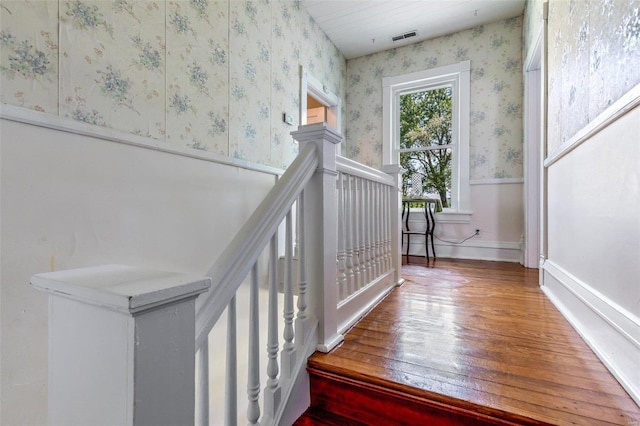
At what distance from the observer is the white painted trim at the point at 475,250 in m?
3.46

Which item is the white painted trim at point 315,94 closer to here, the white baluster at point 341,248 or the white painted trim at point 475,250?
the white painted trim at point 475,250

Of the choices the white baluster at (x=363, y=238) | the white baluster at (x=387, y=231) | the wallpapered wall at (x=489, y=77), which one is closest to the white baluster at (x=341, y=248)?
the white baluster at (x=363, y=238)

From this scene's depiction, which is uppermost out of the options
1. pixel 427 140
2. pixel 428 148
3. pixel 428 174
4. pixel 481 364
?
pixel 427 140

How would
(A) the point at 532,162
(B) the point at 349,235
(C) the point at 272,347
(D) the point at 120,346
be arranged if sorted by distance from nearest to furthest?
(D) the point at 120,346 < (C) the point at 272,347 < (B) the point at 349,235 < (A) the point at 532,162

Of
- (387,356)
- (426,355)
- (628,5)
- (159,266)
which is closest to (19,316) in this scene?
(159,266)

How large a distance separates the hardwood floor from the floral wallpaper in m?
0.99

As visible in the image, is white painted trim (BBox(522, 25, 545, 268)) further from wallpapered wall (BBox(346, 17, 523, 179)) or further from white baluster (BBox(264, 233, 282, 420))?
white baluster (BBox(264, 233, 282, 420))

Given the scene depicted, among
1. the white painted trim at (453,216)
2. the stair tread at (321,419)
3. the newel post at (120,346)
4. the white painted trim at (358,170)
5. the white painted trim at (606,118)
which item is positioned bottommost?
the stair tread at (321,419)

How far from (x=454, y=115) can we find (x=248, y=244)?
3685 millimetres

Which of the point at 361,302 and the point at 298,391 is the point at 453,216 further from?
the point at 298,391

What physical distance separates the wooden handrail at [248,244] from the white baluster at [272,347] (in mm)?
81

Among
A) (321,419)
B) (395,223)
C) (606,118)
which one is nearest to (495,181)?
(395,223)

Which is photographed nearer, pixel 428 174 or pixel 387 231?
pixel 387 231

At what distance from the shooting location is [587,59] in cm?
143
